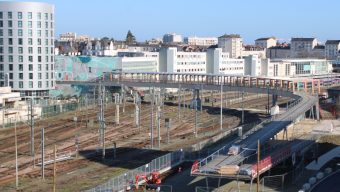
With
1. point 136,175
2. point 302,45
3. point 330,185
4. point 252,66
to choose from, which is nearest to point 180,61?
point 252,66

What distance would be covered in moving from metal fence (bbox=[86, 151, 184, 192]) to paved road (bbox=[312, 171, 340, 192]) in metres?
7.41

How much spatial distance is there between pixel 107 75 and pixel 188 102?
12.2m

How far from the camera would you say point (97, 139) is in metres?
45.2

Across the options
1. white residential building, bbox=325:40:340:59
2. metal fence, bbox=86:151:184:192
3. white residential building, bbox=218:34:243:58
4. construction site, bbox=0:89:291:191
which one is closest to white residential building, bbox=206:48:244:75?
construction site, bbox=0:89:291:191

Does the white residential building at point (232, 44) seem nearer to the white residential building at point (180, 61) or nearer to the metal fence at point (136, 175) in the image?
the white residential building at point (180, 61)

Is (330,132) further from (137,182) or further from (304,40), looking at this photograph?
(304,40)

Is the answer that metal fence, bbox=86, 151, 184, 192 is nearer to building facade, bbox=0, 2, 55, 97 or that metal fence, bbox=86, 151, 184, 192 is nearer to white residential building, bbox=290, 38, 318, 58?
building facade, bbox=0, 2, 55, 97

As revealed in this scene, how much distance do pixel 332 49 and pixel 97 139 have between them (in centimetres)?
14724

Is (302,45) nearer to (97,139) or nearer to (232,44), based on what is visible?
(232,44)

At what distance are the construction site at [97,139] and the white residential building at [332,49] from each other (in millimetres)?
112031

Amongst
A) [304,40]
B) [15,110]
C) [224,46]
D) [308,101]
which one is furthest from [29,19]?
[304,40]

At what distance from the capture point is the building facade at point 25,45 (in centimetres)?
6400

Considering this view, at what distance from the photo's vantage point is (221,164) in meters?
27.8

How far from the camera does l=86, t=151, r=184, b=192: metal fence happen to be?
2762 cm
